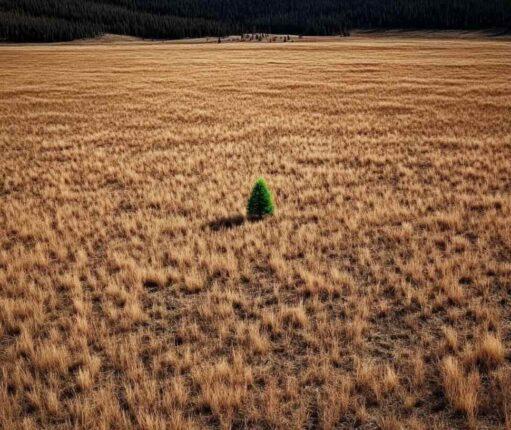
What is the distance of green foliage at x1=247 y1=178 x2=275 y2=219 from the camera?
861 cm

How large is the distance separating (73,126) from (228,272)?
17.2 metres

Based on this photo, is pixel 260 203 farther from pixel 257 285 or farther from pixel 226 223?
pixel 257 285

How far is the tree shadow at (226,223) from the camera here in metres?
8.27

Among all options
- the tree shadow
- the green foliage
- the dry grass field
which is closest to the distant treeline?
the dry grass field

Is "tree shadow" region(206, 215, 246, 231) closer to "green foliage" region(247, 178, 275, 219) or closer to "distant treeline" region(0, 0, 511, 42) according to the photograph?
"green foliage" region(247, 178, 275, 219)

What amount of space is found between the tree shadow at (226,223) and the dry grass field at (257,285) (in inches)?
2.4

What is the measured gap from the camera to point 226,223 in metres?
8.53

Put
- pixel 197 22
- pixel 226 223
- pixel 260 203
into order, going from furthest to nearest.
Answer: pixel 197 22 < pixel 260 203 < pixel 226 223

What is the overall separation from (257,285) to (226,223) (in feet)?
8.74

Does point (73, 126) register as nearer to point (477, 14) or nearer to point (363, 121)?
point (363, 121)

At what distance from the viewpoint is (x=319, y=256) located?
22.5 ft

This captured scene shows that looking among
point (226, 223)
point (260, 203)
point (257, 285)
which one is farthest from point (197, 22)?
point (257, 285)

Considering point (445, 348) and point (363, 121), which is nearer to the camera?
point (445, 348)

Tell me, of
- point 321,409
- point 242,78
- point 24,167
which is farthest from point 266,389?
point 242,78
